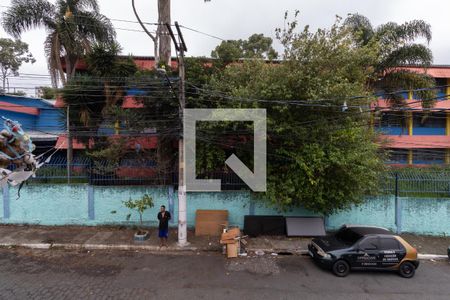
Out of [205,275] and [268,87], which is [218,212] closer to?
[205,275]

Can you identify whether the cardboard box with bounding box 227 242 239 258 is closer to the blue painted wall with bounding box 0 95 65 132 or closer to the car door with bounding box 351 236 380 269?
the car door with bounding box 351 236 380 269

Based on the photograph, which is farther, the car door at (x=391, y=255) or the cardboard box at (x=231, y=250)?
the cardboard box at (x=231, y=250)

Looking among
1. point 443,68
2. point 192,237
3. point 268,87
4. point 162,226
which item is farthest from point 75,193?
point 443,68

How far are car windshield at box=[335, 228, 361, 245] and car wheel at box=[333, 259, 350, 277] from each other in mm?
589

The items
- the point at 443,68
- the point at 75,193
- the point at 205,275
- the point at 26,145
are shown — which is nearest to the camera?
the point at 26,145

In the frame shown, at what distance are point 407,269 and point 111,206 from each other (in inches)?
393

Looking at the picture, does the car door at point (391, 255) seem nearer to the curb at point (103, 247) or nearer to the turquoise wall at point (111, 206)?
the curb at point (103, 247)

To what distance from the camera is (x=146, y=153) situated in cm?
1246

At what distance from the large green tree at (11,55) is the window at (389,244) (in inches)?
1458

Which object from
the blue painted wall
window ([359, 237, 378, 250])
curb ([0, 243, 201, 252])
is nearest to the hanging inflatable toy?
curb ([0, 243, 201, 252])

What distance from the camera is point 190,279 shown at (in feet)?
23.2

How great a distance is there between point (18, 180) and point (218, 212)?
21.3 ft

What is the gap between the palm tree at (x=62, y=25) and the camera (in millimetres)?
13164

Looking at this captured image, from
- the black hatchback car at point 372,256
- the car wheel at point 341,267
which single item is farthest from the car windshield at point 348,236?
the car wheel at point 341,267
